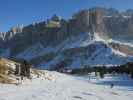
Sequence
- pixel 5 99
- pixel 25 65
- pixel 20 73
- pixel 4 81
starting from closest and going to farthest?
1. pixel 5 99
2. pixel 4 81
3. pixel 20 73
4. pixel 25 65

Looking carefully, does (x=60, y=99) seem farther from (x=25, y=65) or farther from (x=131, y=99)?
(x=25, y=65)

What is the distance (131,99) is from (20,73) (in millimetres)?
35777

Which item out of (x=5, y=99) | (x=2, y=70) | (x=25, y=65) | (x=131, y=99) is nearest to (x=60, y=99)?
(x=5, y=99)

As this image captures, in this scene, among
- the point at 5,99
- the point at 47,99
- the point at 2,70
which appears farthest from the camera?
the point at 2,70

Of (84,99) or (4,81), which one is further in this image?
(4,81)

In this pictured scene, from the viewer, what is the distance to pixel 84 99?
35.1 metres

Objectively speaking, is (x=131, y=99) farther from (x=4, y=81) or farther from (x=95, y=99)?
(x=4, y=81)

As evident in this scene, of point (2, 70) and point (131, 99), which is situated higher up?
point (2, 70)

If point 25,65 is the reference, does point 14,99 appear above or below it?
below

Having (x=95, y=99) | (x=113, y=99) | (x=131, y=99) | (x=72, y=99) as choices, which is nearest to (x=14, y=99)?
(x=72, y=99)

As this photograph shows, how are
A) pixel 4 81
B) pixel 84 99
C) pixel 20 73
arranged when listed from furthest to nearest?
pixel 20 73
pixel 4 81
pixel 84 99

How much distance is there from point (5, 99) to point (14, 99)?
98 centimetres

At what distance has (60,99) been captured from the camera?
107ft

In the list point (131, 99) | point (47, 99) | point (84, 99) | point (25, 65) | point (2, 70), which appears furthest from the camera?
point (25, 65)
